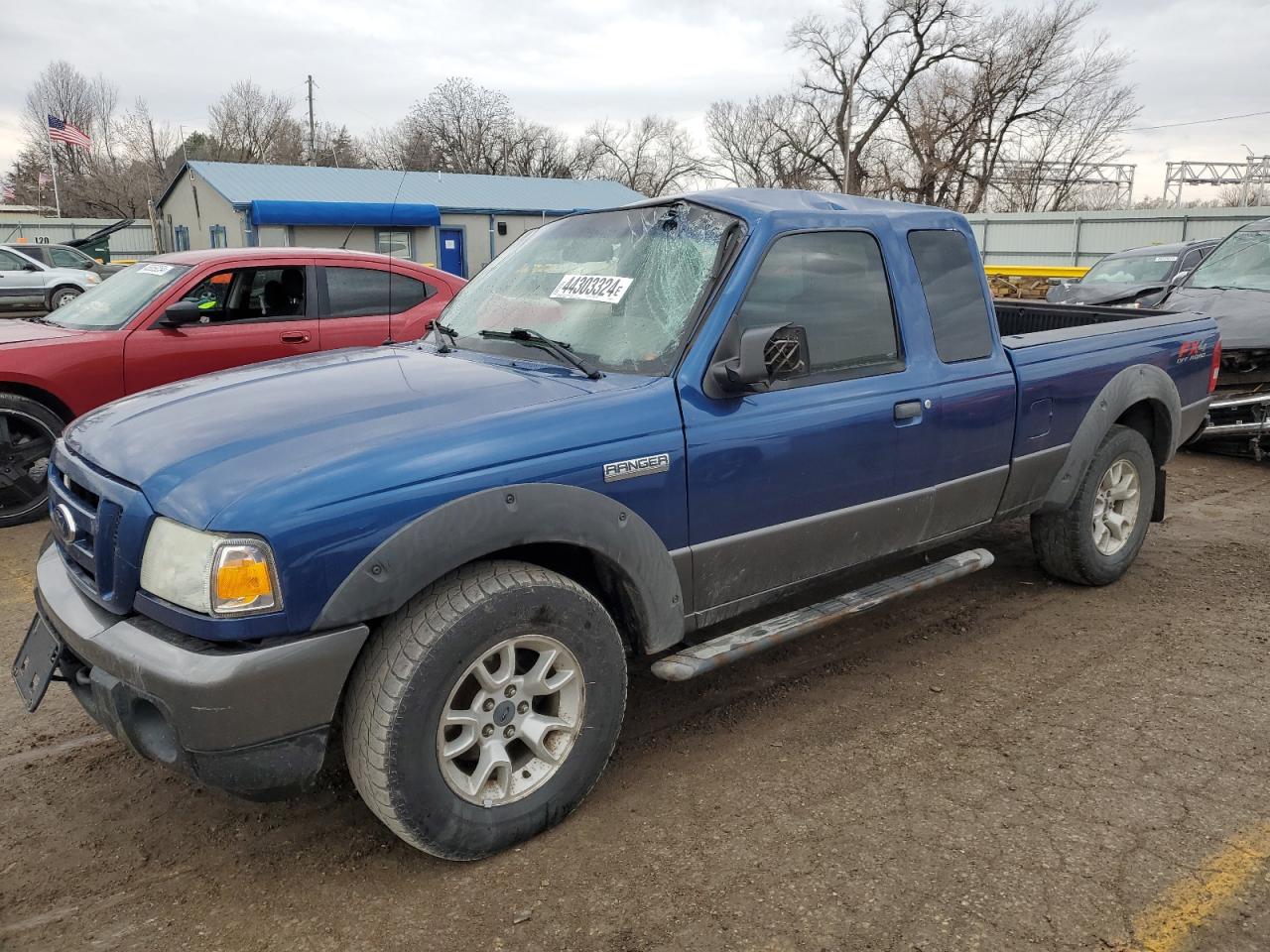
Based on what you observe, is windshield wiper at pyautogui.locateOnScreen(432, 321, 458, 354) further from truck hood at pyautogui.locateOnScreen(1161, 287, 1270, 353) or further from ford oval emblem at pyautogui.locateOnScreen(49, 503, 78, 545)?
truck hood at pyautogui.locateOnScreen(1161, 287, 1270, 353)

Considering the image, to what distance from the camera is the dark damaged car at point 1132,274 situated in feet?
34.9

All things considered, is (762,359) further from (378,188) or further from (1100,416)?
(378,188)

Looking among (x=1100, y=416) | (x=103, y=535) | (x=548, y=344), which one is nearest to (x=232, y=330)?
(x=548, y=344)

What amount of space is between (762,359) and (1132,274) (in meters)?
11.8

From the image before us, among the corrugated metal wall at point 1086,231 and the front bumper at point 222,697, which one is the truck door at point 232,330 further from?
the corrugated metal wall at point 1086,231

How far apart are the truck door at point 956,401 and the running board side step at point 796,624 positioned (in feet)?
0.53

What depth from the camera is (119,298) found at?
663 cm

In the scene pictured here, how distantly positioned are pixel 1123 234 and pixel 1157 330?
25.8 metres

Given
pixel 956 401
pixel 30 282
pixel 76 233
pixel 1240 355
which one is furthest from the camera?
pixel 76 233

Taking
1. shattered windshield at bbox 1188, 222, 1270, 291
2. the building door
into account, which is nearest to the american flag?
the building door

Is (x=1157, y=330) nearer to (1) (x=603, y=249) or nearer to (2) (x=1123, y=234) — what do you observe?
(1) (x=603, y=249)

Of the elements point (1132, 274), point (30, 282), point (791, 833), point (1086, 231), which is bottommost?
point (791, 833)

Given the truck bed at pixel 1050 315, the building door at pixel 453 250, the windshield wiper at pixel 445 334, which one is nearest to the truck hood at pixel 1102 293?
the truck bed at pixel 1050 315

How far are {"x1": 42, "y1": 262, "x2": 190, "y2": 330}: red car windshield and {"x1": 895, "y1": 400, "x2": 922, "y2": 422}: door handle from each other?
5.33 meters
